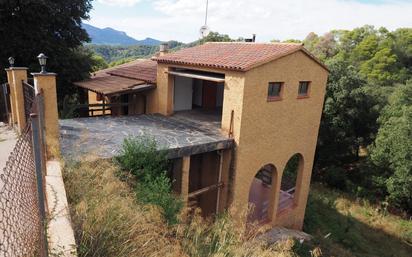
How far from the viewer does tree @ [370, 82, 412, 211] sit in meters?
20.7

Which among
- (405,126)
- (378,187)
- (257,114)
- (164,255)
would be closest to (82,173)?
(164,255)

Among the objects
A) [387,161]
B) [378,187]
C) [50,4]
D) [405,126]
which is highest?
[50,4]

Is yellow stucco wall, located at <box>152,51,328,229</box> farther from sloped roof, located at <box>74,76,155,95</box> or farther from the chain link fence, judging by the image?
the chain link fence

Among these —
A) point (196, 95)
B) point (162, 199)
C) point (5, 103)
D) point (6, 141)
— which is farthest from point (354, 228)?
point (5, 103)

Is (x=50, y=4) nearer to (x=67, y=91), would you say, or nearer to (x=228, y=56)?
(x=67, y=91)

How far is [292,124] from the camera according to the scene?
509 inches

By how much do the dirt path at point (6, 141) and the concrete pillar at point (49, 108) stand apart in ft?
5.48

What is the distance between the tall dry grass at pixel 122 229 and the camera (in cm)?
438

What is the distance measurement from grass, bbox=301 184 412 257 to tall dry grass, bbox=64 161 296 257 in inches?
348

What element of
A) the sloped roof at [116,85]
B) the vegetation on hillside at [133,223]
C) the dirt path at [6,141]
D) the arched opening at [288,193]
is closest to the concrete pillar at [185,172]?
the vegetation on hillside at [133,223]

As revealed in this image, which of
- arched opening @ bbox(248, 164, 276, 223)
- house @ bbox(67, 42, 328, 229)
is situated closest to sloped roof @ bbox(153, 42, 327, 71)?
house @ bbox(67, 42, 328, 229)

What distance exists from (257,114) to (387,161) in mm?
15476

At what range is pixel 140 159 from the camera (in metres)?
7.84

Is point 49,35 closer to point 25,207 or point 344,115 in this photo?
point 25,207
